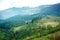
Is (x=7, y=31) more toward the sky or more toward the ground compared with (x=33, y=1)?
more toward the ground

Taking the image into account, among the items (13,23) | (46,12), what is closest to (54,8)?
(46,12)

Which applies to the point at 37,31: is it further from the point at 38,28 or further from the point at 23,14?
the point at 23,14

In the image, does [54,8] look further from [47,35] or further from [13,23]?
[13,23]

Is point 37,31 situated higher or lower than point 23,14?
lower

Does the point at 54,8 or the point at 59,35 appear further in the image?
the point at 54,8

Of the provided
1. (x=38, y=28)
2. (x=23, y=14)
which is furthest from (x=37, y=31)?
(x=23, y=14)

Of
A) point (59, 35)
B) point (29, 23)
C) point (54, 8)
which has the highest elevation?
point (54, 8)

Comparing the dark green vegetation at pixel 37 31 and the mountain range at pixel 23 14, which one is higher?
the mountain range at pixel 23 14

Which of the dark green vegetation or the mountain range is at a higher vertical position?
the mountain range
